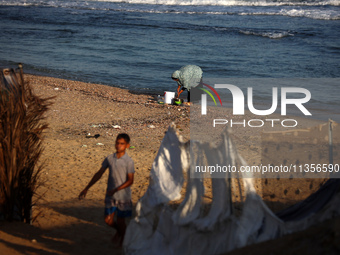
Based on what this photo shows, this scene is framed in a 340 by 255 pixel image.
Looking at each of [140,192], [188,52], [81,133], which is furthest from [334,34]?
[140,192]

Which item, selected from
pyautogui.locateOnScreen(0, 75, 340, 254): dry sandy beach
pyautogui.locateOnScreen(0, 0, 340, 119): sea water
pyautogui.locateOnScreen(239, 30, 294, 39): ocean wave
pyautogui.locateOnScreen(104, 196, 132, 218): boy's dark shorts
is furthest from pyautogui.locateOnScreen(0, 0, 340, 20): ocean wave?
pyautogui.locateOnScreen(104, 196, 132, 218): boy's dark shorts

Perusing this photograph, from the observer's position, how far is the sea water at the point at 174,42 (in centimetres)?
1938

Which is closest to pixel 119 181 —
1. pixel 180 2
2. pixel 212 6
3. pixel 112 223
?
pixel 112 223

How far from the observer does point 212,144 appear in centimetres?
410

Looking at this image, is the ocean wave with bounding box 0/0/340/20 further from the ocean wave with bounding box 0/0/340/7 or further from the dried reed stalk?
the dried reed stalk

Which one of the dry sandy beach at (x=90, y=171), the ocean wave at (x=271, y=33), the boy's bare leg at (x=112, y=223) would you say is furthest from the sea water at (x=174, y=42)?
the boy's bare leg at (x=112, y=223)

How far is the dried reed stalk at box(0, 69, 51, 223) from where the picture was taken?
16.4 feet

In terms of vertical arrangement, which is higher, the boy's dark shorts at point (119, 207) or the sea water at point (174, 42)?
the sea water at point (174, 42)

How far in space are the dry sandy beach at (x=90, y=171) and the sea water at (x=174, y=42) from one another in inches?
167

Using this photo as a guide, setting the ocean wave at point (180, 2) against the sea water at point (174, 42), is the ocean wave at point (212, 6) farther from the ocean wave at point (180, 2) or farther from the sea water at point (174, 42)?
the sea water at point (174, 42)

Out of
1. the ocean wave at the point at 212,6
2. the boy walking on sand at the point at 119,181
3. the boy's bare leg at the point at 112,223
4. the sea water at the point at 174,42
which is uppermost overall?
the ocean wave at the point at 212,6

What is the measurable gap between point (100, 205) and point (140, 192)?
701 millimetres

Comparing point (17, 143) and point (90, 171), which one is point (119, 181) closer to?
point (17, 143)

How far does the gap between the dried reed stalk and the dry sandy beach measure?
0.23 m
